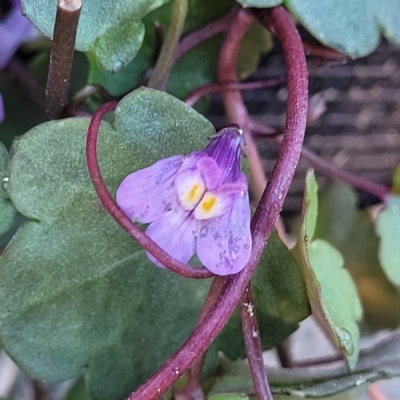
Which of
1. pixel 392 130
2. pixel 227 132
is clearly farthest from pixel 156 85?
pixel 392 130

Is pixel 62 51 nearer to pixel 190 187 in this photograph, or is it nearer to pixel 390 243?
pixel 190 187

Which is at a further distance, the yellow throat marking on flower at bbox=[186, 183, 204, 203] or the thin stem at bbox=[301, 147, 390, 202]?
the thin stem at bbox=[301, 147, 390, 202]

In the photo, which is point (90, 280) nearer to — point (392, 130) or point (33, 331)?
point (33, 331)

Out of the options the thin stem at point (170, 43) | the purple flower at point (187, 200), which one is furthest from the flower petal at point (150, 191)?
the thin stem at point (170, 43)

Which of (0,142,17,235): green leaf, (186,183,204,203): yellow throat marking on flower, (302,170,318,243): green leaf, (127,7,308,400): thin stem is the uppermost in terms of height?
(0,142,17,235): green leaf

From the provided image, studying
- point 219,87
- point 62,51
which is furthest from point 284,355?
point 62,51

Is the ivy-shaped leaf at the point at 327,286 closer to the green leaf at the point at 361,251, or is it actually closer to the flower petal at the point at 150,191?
the flower petal at the point at 150,191

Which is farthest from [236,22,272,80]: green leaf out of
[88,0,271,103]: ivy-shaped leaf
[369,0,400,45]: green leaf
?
[369,0,400,45]: green leaf

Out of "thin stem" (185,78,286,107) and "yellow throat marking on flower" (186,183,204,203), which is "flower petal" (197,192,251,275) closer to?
"yellow throat marking on flower" (186,183,204,203)
